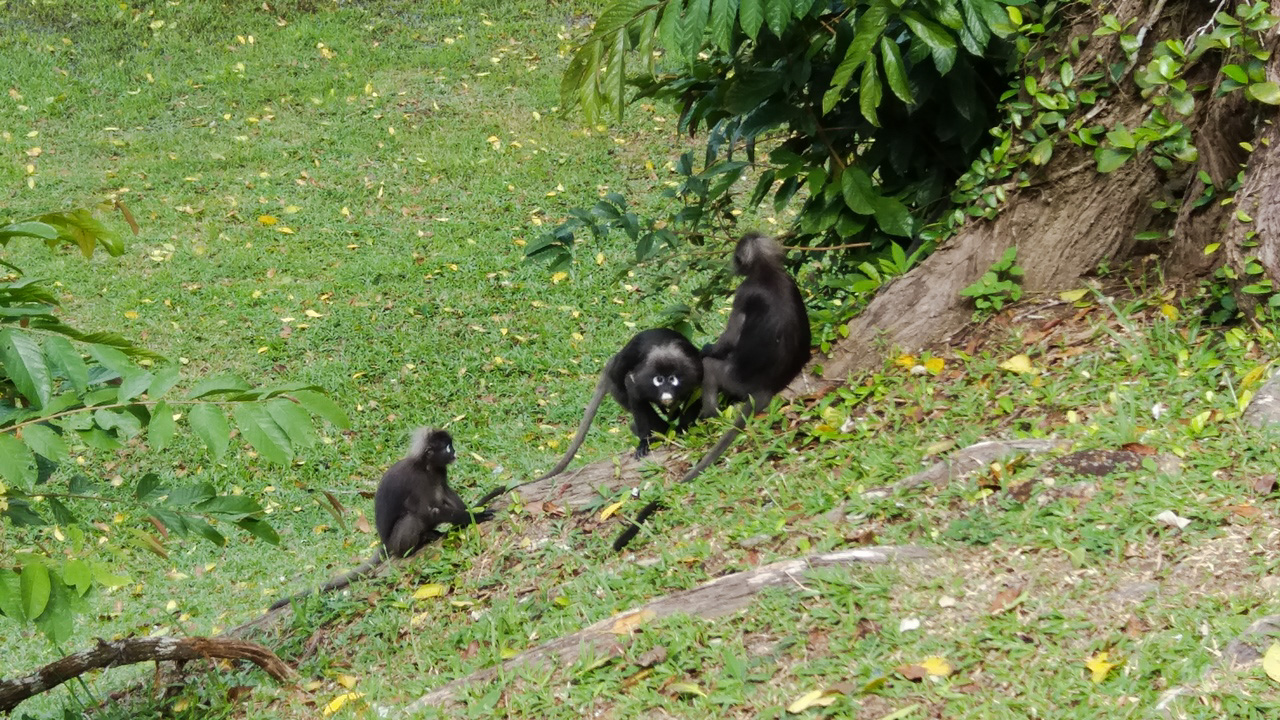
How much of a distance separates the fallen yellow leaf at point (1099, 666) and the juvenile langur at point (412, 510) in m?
3.22

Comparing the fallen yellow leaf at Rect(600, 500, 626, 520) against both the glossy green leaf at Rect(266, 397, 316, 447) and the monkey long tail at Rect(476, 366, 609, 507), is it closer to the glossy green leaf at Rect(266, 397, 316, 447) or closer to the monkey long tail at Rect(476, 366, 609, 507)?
the monkey long tail at Rect(476, 366, 609, 507)

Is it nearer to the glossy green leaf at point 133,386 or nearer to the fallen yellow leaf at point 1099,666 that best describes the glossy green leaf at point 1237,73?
the fallen yellow leaf at point 1099,666

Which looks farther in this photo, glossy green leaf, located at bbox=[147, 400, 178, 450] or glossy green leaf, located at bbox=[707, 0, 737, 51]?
glossy green leaf, located at bbox=[707, 0, 737, 51]

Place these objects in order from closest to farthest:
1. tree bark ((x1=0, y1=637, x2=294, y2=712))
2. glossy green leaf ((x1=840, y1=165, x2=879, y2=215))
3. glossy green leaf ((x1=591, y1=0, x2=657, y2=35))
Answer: tree bark ((x1=0, y1=637, x2=294, y2=712))
glossy green leaf ((x1=591, y1=0, x2=657, y2=35))
glossy green leaf ((x1=840, y1=165, x2=879, y2=215))

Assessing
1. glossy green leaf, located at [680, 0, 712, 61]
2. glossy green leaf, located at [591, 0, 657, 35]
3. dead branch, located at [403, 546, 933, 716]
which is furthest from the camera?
glossy green leaf, located at [591, 0, 657, 35]

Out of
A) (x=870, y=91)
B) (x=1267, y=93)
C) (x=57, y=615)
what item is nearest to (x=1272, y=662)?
(x=1267, y=93)

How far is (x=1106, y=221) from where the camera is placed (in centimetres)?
556

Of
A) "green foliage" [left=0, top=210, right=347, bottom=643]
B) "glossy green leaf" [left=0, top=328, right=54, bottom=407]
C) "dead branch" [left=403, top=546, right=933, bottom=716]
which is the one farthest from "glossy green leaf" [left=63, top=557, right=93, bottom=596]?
"dead branch" [left=403, top=546, right=933, bottom=716]

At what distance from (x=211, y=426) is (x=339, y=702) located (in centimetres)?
179

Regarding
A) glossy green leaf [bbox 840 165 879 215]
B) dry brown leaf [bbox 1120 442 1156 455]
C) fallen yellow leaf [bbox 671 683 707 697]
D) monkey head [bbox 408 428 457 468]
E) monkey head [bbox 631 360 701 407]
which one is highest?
glossy green leaf [bbox 840 165 879 215]

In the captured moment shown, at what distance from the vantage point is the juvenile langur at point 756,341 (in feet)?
19.8

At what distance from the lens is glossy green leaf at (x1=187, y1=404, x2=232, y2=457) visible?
125 inches

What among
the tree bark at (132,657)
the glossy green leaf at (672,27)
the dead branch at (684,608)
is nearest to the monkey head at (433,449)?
the tree bark at (132,657)

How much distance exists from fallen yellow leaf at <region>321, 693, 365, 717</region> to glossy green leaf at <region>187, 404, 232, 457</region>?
1681 mm
